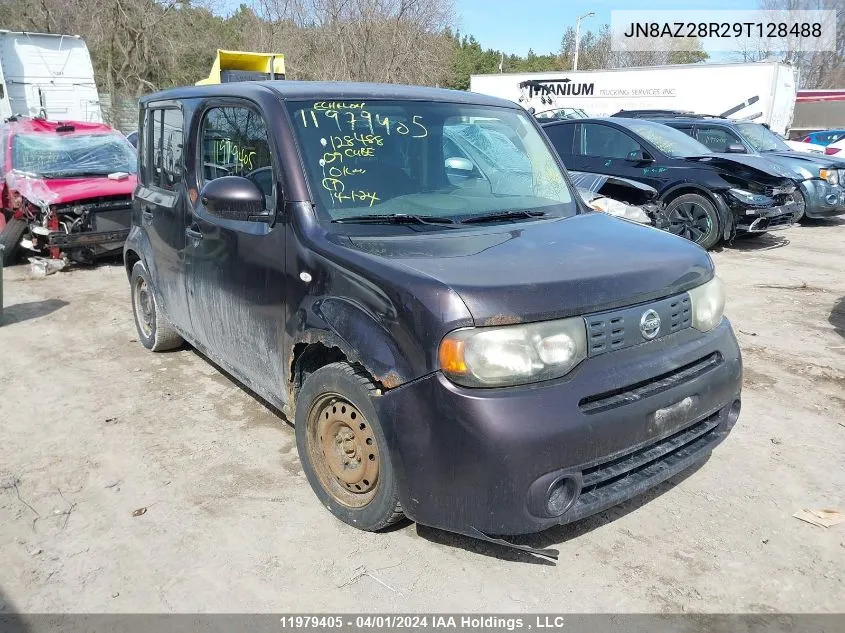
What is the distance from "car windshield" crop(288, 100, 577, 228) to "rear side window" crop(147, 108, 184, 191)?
133cm

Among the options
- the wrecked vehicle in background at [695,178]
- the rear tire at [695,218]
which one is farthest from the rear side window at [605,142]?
the rear tire at [695,218]

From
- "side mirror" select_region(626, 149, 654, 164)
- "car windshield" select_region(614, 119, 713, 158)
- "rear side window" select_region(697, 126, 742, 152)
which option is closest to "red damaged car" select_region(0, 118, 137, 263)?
"side mirror" select_region(626, 149, 654, 164)

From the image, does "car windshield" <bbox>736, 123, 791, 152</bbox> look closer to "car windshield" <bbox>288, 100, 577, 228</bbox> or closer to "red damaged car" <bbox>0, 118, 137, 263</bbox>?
"car windshield" <bbox>288, 100, 577, 228</bbox>

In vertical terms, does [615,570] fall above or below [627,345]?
below

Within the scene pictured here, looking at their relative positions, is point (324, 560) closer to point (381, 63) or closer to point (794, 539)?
point (794, 539)

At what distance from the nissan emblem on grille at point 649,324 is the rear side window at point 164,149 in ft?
9.81

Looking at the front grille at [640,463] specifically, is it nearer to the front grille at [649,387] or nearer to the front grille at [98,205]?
the front grille at [649,387]

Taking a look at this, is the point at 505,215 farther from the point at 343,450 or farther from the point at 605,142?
the point at 605,142

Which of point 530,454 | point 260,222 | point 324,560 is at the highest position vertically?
point 260,222

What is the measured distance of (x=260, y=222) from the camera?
11.0 feet

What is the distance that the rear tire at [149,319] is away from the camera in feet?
16.7

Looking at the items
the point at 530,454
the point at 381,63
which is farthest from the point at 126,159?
the point at 381,63

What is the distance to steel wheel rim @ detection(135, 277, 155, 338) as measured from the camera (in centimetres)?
530

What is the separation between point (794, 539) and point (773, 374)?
2284 millimetres
